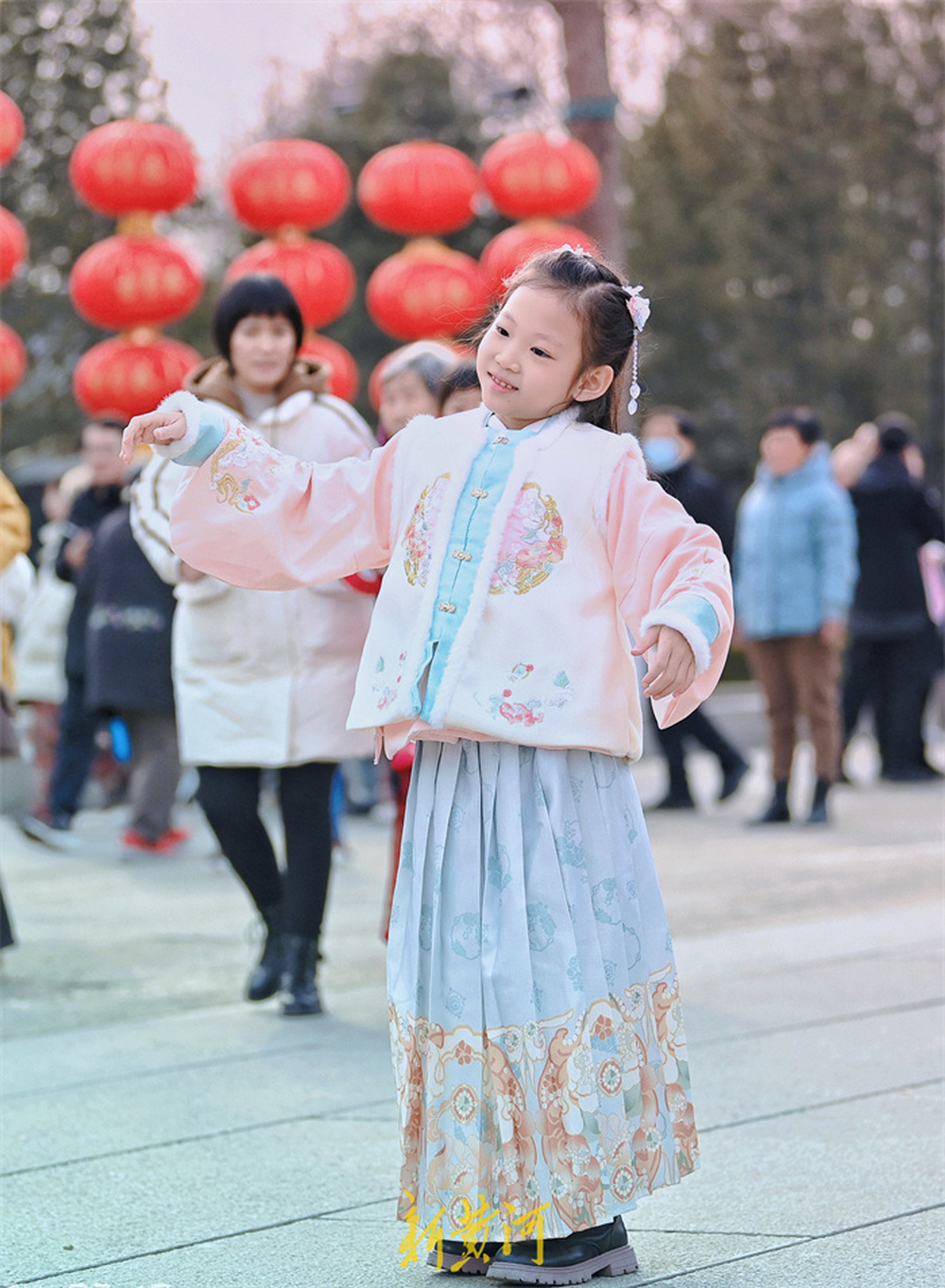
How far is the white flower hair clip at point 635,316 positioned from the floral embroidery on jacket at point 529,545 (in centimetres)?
25

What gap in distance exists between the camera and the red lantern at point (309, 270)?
9359 millimetres

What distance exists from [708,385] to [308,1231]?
27562 millimetres

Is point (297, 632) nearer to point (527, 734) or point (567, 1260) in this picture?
point (527, 734)

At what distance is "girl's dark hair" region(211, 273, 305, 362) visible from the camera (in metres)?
4.19

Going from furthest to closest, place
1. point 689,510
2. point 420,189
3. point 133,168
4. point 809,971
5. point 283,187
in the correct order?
point 420,189
point 283,187
point 133,168
point 689,510
point 809,971

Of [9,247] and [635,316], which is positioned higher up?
[9,247]

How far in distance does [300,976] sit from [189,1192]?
1294mm

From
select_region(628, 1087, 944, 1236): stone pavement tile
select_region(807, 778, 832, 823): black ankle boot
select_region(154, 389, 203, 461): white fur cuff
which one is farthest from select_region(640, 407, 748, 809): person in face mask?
select_region(154, 389, 203, 461): white fur cuff

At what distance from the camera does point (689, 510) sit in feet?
25.8

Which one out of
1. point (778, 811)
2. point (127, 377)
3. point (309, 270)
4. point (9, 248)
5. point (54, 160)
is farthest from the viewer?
point (54, 160)

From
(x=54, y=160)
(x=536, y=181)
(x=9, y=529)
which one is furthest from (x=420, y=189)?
(x=54, y=160)

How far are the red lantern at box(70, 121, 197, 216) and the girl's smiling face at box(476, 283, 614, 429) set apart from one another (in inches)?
263

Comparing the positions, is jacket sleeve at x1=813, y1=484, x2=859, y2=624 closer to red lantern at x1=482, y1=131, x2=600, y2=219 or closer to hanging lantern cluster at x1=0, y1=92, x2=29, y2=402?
red lantern at x1=482, y1=131, x2=600, y2=219

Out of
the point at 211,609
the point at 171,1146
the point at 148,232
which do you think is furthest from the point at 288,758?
the point at 148,232
